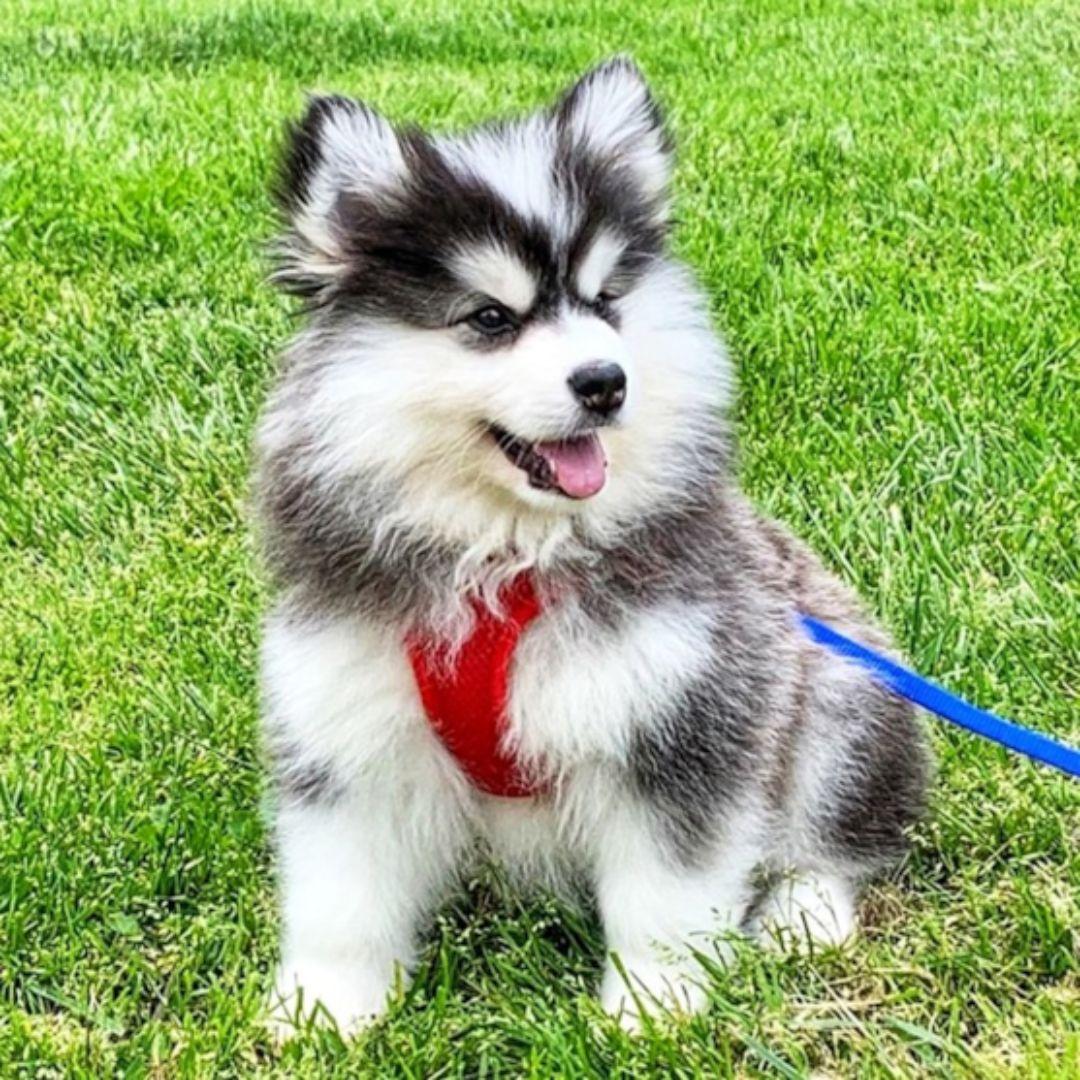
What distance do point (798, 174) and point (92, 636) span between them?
11.4 feet

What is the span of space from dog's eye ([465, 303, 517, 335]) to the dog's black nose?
18cm

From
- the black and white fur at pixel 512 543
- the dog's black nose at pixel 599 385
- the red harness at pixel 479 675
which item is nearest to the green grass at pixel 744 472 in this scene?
the black and white fur at pixel 512 543

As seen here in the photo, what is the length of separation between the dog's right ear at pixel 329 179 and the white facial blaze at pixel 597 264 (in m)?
0.32

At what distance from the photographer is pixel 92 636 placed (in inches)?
171

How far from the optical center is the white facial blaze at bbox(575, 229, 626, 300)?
109 inches

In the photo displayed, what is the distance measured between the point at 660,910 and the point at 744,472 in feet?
6.53

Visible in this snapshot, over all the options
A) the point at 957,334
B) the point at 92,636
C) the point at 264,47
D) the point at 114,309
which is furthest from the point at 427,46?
the point at 92,636

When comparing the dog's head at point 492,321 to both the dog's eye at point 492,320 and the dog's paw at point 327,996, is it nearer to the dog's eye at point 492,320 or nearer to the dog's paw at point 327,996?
the dog's eye at point 492,320

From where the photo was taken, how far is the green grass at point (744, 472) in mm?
3029

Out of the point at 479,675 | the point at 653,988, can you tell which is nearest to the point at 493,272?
the point at 479,675

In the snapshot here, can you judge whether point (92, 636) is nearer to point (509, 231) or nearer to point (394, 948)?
point (394, 948)

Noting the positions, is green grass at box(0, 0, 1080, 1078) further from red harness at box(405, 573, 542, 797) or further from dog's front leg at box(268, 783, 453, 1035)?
red harness at box(405, 573, 542, 797)

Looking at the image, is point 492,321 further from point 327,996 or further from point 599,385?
point 327,996

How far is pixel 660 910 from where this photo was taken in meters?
2.98
